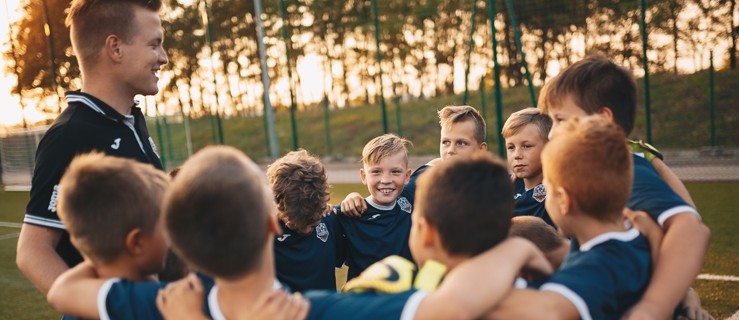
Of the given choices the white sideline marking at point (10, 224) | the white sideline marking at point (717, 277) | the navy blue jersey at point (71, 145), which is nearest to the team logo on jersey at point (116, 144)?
the navy blue jersey at point (71, 145)

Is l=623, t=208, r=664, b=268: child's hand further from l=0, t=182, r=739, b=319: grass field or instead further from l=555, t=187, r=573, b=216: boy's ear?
l=0, t=182, r=739, b=319: grass field

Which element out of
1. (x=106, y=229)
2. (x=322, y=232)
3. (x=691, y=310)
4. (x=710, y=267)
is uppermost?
(x=106, y=229)

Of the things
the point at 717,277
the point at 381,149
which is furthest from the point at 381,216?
the point at 717,277

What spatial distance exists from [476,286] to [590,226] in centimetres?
52

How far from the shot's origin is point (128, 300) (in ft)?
5.57

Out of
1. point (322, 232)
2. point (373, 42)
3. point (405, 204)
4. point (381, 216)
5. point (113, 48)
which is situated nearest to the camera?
point (113, 48)

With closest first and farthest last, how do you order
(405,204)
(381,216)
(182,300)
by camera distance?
(182,300)
(381,216)
(405,204)

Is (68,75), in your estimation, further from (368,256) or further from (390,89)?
(368,256)

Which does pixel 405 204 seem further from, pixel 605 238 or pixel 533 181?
pixel 605 238

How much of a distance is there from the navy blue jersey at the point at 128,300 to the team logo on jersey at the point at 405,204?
6.32ft

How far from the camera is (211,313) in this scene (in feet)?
5.29

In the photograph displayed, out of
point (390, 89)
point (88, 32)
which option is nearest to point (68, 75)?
point (390, 89)

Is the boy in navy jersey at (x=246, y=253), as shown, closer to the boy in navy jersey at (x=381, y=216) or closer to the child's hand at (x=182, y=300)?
the child's hand at (x=182, y=300)

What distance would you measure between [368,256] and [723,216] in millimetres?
5917
